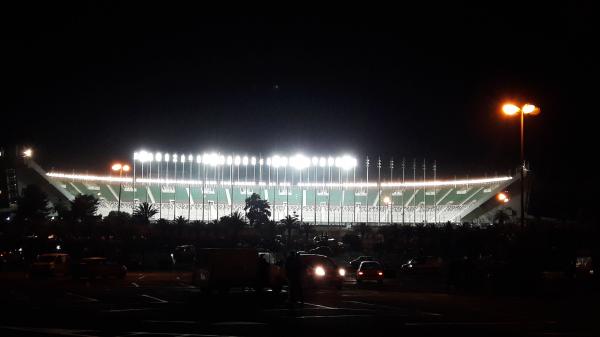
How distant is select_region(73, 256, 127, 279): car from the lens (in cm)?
3078

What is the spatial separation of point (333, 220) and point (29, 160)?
37.1 metres

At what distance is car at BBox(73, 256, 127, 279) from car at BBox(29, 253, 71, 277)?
89.0 inches

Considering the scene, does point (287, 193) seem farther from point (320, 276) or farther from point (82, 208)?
point (320, 276)

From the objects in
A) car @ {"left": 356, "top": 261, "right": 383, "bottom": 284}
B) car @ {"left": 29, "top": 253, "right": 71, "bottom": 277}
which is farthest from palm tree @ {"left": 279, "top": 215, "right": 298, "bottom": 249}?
car @ {"left": 356, "top": 261, "right": 383, "bottom": 284}

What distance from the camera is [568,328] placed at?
1301cm

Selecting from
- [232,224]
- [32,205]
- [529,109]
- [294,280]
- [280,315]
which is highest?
[529,109]

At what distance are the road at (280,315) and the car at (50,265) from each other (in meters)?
11.0

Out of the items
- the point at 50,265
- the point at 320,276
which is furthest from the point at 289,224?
the point at 320,276

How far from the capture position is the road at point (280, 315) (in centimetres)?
1235

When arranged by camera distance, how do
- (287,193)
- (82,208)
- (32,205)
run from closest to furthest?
(82,208), (32,205), (287,193)

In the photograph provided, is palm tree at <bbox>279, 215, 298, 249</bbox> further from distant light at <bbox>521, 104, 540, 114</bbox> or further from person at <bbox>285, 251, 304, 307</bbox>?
person at <bbox>285, 251, 304, 307</bbox>

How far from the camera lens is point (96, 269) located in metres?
31.3

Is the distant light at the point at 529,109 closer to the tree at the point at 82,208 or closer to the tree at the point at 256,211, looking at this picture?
the tree at the point at 82,208

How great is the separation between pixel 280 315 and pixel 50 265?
20.9 m
